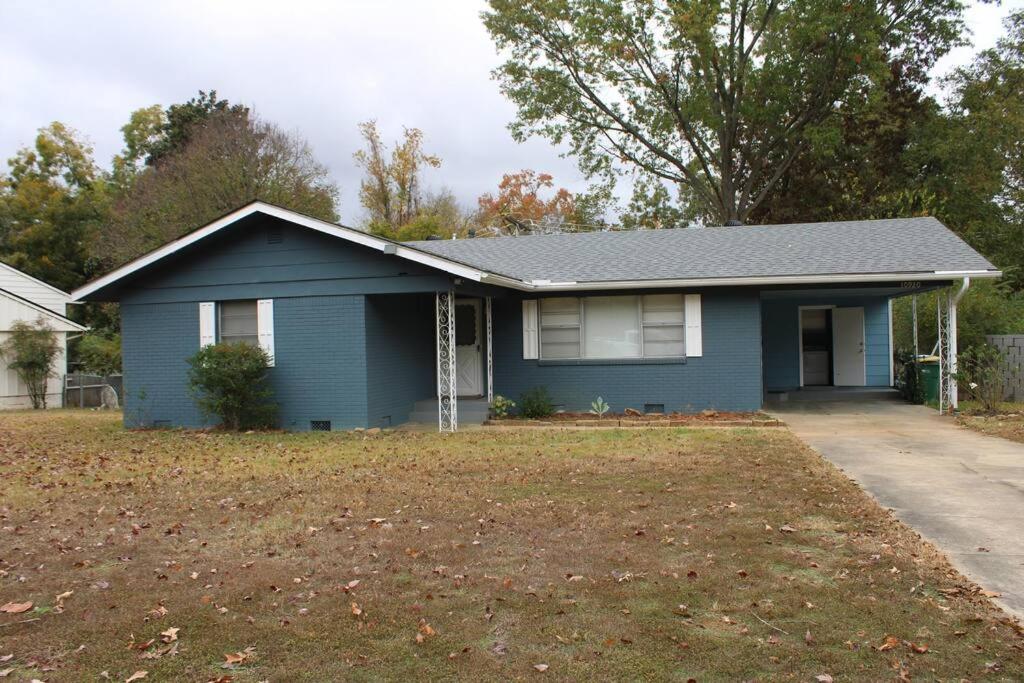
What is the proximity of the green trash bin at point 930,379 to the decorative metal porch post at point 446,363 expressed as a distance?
940 cm

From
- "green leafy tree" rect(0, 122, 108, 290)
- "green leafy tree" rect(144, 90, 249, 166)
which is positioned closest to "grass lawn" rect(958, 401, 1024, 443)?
"green leafy tree" rect(144, 90, 249, 166)

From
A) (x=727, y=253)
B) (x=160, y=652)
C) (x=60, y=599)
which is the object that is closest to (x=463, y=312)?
(x=727, y=253)

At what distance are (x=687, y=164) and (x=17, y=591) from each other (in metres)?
32.0

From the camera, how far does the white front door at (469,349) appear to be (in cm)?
1684

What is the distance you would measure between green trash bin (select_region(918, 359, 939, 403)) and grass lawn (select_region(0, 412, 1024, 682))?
27.5 feet

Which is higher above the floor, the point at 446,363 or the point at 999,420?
the point at 446,363

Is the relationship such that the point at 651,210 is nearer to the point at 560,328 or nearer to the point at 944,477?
the point at 560,328

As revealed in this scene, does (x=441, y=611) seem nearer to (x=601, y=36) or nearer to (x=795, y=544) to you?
(x=795, y=544)

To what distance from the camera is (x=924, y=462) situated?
999 cm

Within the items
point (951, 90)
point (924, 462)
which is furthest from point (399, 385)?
point (951, 90)

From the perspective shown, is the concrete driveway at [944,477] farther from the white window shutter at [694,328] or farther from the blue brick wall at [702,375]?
the white window shutter at [694,328]

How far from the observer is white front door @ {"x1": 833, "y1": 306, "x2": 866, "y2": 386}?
20562 millimetres

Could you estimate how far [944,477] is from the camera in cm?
898

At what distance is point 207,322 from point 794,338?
1312 cm
